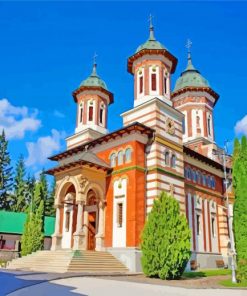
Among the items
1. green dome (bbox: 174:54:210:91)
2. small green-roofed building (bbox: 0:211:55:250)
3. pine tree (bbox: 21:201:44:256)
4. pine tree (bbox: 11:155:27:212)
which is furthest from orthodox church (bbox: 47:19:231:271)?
pine tree (bbox: 11:155:27:212)

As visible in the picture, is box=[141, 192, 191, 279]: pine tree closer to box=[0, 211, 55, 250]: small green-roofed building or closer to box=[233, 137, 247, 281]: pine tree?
box=[233, 137, 247, 281]: pine tree

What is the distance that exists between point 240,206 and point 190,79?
907 inches

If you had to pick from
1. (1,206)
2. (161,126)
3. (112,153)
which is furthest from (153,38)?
(1,206)

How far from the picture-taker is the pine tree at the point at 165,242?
16.9 meters

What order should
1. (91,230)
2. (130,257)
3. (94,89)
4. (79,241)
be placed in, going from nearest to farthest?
(130,257)
(79,241)
(91,230)
(94,89)

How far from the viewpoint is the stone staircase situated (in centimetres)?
1944

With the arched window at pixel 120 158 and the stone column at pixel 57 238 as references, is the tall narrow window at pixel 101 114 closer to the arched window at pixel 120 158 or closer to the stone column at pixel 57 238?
the arched window at pixel 120 158

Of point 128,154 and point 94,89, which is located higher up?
point 94,89

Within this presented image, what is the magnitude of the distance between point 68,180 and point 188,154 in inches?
431

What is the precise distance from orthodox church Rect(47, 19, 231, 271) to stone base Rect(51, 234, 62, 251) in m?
0.07

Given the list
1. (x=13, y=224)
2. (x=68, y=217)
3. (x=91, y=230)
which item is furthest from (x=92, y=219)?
(x=13, y=224)

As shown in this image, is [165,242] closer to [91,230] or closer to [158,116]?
[91,230]

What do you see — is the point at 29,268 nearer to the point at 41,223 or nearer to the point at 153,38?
the point at 41,223

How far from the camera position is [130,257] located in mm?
21344
